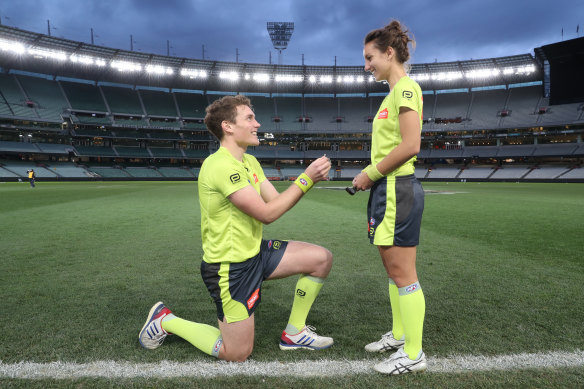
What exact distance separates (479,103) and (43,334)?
67289mm

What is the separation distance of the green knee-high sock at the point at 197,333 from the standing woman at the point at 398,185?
127 cm

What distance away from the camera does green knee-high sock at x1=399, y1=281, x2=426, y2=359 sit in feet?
7.93

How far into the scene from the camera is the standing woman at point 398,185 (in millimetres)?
2332

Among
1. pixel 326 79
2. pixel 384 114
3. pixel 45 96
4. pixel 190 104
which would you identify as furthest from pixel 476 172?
pixel 45 96

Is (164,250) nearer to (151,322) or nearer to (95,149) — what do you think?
(151,322)

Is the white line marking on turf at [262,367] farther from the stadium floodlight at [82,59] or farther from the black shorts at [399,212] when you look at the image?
the stadium floodlight at [82,59]

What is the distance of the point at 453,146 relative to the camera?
58312 mm

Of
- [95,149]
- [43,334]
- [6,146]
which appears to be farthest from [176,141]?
[43,334]

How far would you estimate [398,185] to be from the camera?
240 centimetres

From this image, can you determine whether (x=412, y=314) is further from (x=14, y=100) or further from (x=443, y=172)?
(x=14, y=100)

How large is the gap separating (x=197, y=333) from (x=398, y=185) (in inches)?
79.9

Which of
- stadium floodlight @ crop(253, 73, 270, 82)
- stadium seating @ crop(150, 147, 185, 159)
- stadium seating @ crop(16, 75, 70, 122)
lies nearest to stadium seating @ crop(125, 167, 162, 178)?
stadium seating @ crop(150, 147, 185, 159)

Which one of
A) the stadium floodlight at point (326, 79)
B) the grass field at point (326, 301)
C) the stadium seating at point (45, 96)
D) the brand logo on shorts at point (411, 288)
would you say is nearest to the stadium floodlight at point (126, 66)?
the stadium seating at point (45, 96)

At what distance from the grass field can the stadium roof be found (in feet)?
150
